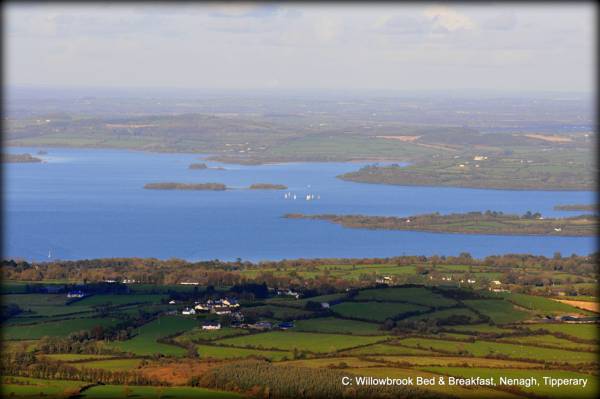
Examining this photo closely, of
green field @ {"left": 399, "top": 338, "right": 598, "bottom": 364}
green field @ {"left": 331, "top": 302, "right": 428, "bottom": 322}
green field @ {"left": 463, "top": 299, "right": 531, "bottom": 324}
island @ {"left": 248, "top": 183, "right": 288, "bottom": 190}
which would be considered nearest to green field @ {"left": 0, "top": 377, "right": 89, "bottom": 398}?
green field @ {"left": 399, "top": 338, "right": 598, "bottom": 364}

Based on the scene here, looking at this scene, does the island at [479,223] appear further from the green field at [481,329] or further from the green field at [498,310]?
the green field at [481,329]

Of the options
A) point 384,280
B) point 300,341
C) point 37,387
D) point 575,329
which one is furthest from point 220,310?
point 37,387

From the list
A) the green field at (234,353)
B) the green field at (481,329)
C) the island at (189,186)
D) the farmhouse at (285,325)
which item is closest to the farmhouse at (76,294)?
the farmhouse at (285,325)

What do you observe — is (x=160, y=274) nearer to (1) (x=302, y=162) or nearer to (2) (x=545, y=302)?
(2) (x=545, y=302)

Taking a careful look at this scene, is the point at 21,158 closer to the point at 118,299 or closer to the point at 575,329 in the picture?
the point at 118,299

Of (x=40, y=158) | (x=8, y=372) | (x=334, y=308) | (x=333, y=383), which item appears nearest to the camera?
(x=333, y=383)

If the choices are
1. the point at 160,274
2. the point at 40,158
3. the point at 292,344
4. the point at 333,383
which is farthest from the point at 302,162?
the point at 333,383
